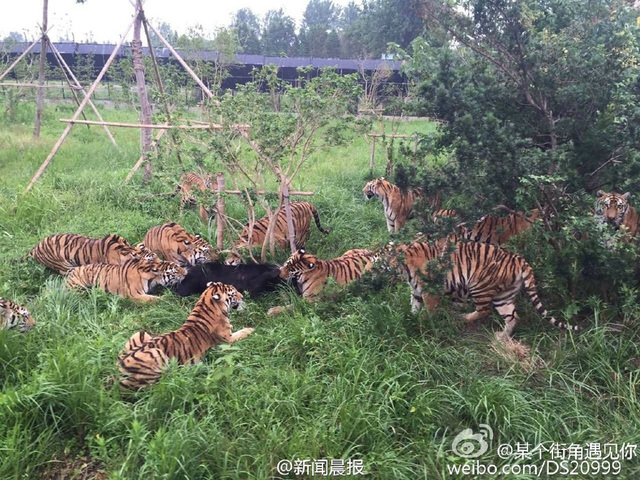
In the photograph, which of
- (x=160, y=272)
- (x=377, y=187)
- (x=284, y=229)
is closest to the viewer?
(x=160, y=272)

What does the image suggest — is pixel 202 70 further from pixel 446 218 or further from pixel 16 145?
pixel 446 218

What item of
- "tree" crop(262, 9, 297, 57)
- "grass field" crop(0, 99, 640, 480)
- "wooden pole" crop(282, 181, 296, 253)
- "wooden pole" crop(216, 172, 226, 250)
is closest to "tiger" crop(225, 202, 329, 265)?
"wooden pole" crop(216, 172, 226, 250)

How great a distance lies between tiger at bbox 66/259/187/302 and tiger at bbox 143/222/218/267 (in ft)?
1.92

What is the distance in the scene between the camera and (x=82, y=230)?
6.11 meters

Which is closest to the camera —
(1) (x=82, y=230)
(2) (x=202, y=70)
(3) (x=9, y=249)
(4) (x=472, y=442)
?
(4) (x=472, y=442)

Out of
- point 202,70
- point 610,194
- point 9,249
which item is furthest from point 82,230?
point 202,70

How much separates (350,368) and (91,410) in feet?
5.38

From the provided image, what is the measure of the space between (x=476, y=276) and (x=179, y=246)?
320cm

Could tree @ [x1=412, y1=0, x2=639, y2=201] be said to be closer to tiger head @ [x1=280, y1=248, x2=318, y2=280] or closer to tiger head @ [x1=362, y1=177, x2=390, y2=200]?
tiger head @ [x1=280, y1=248, x2=318, y2=280]

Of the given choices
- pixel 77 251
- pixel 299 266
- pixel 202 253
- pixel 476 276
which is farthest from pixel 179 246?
pixel 476 276

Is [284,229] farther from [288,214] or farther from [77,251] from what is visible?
[77,251]

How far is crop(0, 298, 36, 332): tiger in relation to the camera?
3.64m

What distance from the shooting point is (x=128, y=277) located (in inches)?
187

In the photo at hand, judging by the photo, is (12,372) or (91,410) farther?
(12,372)
